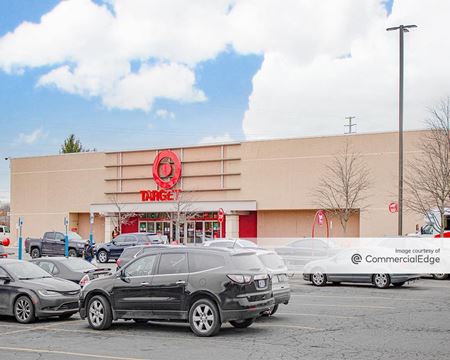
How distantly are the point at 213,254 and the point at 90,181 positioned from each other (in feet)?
152

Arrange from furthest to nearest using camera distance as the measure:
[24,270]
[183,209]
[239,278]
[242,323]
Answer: [183,209]
[24,270]
[242,323]
[239,278]

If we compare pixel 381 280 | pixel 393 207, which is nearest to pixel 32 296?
pixel 381 280

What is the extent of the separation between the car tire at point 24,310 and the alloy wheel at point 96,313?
6.34ft

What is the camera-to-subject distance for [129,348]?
12281mm

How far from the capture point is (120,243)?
39.5m

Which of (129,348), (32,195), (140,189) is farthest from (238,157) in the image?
(129,348)

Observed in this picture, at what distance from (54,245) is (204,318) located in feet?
104

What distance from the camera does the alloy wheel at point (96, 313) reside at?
1464 centimetres

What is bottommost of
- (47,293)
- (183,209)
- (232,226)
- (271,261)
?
(47,293)

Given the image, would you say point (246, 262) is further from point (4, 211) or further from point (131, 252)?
point (4, 211)

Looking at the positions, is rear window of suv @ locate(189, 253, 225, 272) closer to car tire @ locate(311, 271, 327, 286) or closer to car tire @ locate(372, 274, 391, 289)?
car tire @ locate(372, 274, 391, 289)

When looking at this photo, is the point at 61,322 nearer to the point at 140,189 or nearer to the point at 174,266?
the point at 174,266

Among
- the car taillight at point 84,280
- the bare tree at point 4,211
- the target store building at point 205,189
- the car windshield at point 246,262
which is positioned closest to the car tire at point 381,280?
the car taillight at point 84,280

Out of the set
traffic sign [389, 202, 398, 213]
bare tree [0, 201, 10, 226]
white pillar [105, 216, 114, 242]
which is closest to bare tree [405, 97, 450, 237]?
traffic sign [389, 202, 398, 213]
